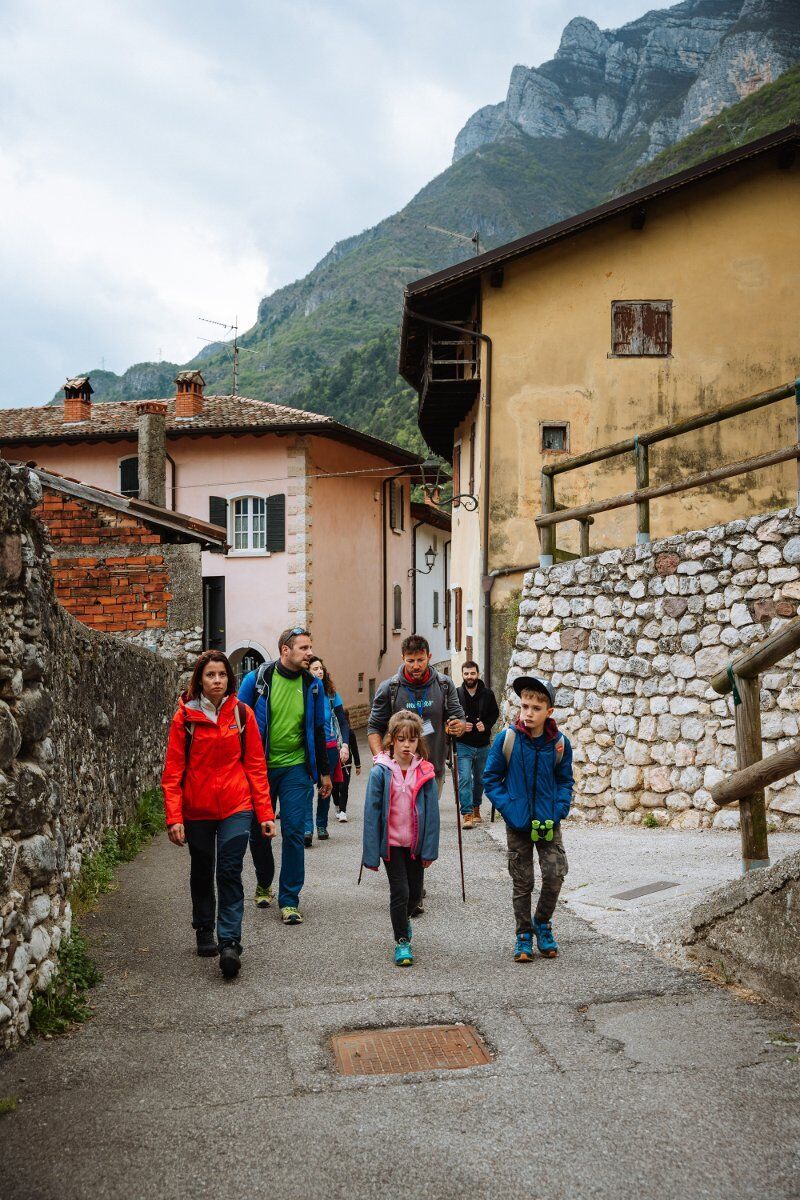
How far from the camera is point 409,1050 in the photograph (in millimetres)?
4441

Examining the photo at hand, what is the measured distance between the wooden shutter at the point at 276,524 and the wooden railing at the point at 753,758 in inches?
841

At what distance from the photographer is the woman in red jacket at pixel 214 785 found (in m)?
5.77

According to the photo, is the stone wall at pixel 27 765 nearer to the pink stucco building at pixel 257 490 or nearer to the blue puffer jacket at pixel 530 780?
the blue puffer jacket at pixel 530 780

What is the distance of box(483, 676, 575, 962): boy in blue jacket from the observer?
572 cm

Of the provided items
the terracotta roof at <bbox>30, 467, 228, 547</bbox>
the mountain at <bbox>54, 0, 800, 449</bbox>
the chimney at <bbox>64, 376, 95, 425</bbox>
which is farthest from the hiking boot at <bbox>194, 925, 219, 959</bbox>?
the mountain at <bbox>54, 0, 800, 449</bbox>

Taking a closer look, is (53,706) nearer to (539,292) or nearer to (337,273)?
(539,292)

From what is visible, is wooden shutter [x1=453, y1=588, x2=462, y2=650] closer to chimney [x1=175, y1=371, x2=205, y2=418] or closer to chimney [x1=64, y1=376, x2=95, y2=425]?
chimney [x1=175, y1=371, x2=205, y2=418]

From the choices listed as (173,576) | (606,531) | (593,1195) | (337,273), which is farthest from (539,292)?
(337,273)

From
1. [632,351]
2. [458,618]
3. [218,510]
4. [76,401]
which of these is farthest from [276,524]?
[632,351]

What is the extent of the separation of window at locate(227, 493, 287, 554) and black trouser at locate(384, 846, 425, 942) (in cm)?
2107

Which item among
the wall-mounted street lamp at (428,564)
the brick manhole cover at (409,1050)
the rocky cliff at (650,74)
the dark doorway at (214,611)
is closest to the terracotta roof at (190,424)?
the dark doorway at (214,611)

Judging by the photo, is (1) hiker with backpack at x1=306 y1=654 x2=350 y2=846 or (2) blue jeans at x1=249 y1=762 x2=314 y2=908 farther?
(1) hiker with backpack at x1=306 y1=654 x2=350 y2=846

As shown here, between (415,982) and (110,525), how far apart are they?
35.1ft

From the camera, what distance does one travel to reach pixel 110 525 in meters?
14.8
